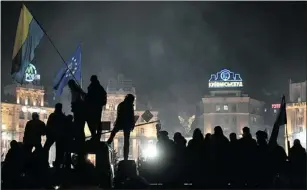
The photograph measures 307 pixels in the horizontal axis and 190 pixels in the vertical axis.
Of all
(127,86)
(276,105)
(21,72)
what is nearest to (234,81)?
(276,105)

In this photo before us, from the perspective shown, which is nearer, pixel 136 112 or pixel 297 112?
pixel 297 112

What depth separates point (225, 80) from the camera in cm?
10012

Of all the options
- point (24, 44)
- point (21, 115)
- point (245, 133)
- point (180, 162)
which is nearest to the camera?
point (180, 162)

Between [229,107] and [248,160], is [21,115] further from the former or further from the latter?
[248,160]

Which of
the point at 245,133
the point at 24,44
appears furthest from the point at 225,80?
the point at 245,133

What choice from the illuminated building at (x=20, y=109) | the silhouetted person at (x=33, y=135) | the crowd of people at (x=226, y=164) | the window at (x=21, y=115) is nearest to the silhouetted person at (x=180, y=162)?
the crowd of people at (x=226, y=164)

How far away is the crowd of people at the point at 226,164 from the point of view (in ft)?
37.4

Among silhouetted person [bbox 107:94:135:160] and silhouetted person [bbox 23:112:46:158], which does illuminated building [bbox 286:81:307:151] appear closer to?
silhouetted person [bbox 107:94:135:160]

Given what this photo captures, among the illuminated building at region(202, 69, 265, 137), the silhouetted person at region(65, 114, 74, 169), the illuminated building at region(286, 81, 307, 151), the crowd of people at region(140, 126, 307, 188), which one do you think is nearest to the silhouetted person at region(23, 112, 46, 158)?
the silhouetted person at region(65, 114, 74, 169)

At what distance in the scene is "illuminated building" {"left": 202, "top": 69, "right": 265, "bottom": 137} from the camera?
9562 centimetres

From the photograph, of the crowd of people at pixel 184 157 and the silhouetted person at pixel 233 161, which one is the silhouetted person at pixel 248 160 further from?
the silhouetted person at pixel 233 161

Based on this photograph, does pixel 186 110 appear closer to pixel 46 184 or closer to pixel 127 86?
pixel 127 86

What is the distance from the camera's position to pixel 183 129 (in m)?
104

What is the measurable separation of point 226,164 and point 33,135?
4.77 m
